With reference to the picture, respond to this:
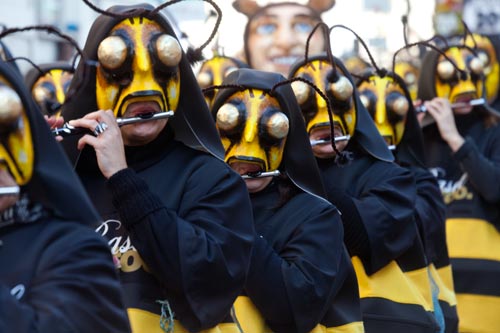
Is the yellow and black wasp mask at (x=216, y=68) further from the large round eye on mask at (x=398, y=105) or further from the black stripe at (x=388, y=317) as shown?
the black stripe at (x=388, y=317)

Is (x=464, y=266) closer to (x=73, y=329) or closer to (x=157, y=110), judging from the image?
(x=157, y=110)

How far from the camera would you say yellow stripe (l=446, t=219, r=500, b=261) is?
7.20m

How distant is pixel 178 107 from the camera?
419cm

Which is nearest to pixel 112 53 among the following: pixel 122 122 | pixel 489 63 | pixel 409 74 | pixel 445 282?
pixel 122 122

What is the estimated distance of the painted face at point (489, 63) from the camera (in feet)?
26.1

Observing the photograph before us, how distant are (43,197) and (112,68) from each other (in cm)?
115

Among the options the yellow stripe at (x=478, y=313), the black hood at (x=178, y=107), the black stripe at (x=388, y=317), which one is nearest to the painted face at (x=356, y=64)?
the yellow stripe at (x=478, y=313)

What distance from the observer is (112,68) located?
4035 mm

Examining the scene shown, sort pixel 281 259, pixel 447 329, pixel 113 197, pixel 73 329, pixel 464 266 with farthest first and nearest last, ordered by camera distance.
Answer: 1. pixel 464 266
2. pixel 447 329
3. pixel 281 259
4. pixel 113 197
5. pixel 73 329

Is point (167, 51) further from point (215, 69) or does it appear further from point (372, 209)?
point (215, 69)

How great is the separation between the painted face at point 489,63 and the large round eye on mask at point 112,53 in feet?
14.3

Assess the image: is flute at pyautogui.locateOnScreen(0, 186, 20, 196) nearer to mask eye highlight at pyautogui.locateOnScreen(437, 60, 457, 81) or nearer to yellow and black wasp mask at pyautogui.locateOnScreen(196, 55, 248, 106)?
yellow and black wasp mask at pyautogui.locateOnScreen(196, 55, 248, 106)

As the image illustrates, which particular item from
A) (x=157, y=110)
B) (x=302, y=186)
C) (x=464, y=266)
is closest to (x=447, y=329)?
(x=464, y=266)

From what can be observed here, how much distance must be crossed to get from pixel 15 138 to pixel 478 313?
505 centimetres
